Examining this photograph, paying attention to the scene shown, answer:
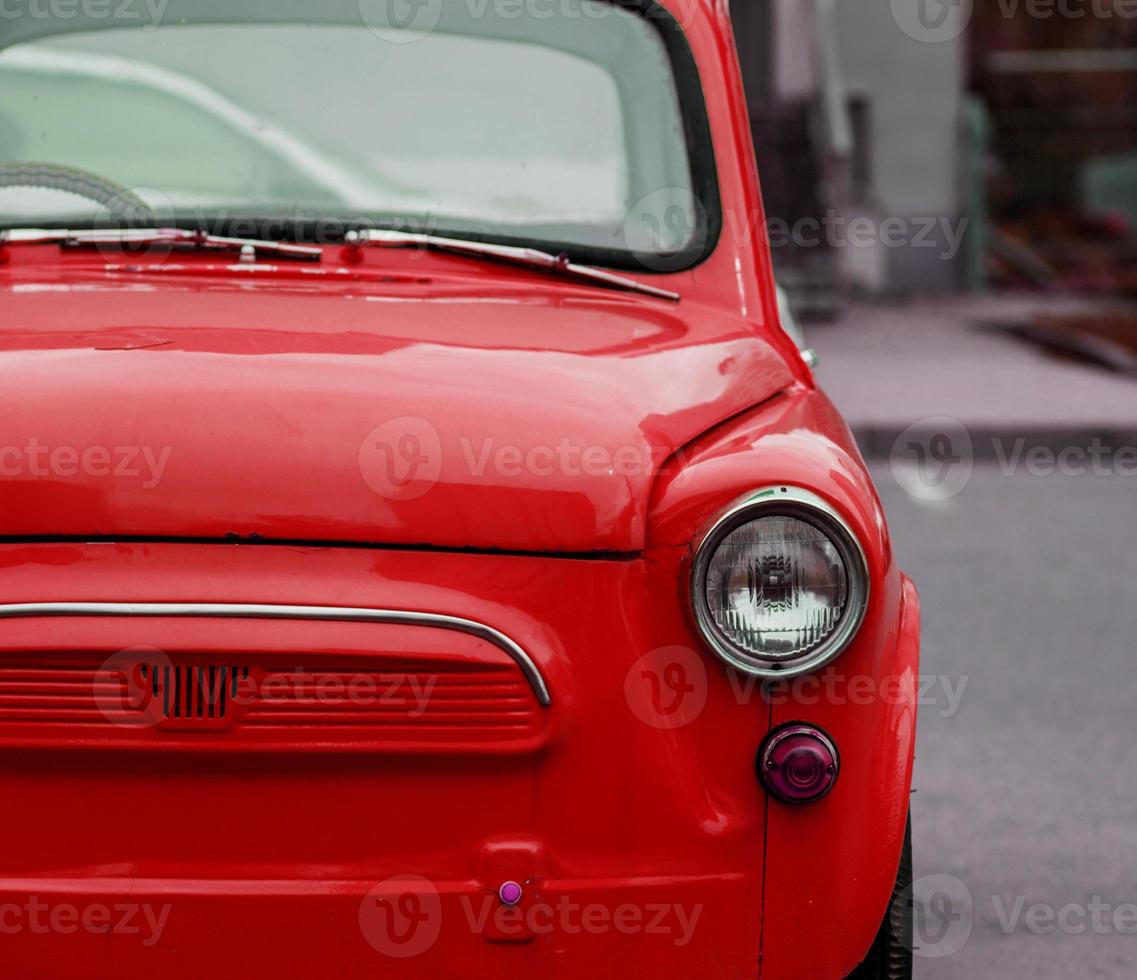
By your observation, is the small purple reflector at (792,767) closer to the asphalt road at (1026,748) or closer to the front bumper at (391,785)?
the front bumper at (391,785)

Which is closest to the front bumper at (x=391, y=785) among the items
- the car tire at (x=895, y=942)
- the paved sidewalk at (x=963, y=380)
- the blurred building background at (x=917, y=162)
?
the car tire at (x=895, y=942)

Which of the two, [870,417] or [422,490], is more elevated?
[422,490]

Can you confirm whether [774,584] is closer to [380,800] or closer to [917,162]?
[380,800]

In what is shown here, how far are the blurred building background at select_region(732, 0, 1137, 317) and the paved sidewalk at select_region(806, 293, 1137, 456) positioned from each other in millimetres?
908

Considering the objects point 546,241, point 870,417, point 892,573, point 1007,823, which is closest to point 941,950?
point 1007,823

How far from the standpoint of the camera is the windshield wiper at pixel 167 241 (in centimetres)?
277

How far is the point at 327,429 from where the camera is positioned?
6.75 ft

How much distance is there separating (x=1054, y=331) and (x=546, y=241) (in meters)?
12.5

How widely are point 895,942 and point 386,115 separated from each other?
172 cm

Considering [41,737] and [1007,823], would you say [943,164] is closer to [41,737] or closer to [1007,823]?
[1007,823]

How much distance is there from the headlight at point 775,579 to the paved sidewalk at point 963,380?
317 inches

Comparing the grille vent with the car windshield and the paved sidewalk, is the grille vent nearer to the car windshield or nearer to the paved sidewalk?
the car windshield

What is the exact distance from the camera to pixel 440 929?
79.1 inches

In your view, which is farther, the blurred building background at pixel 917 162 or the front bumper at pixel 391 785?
the blurred building background at pixel 917 162
